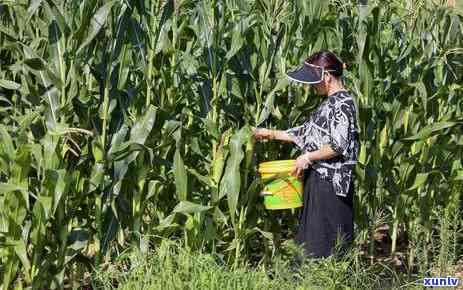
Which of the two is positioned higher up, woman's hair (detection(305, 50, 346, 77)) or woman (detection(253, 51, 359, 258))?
woman's hair (detection(305, 50, 346, 77))

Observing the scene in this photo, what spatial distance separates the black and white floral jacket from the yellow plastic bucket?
0.18 metres

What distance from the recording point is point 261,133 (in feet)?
19.1

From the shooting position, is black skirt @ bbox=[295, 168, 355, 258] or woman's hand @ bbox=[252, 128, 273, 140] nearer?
black skirt @ bbox=[295, 168, 355, 258]

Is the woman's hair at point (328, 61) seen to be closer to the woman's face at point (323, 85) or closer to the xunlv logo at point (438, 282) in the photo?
the woman's face at point (323, 85)

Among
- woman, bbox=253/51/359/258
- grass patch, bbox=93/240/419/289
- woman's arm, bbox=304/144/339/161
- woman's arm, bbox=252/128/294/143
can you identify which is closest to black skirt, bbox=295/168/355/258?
woman, bbox=253/51/359/258

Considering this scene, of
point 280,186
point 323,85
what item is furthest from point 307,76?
point 280,186

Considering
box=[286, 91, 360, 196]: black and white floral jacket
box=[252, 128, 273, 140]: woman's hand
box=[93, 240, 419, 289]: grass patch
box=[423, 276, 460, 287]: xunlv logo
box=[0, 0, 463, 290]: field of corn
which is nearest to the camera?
box=[93, 240, 419, 289]: grass patch

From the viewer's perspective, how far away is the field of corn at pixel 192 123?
5.21m

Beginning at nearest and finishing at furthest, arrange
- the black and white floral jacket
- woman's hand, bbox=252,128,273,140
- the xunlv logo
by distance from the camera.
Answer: the xunlv logo
the black and white floral jacket
woman's hand, bbox=252,128,273,140

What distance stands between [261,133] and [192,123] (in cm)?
58

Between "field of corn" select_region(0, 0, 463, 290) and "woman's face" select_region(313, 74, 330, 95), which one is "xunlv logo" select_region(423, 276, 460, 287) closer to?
"field of corn" select_region(0, 0, 463, 290)

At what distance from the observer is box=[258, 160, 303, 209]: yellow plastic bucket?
567 centimetres

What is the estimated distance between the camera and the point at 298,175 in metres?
5.61

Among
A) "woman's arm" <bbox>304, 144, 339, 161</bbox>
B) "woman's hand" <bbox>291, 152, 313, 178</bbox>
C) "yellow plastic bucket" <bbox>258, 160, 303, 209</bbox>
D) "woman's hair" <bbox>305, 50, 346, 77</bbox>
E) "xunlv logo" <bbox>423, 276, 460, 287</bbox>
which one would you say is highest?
"woman's hair" <bbox>305, 50, 346, 77</bbox>
